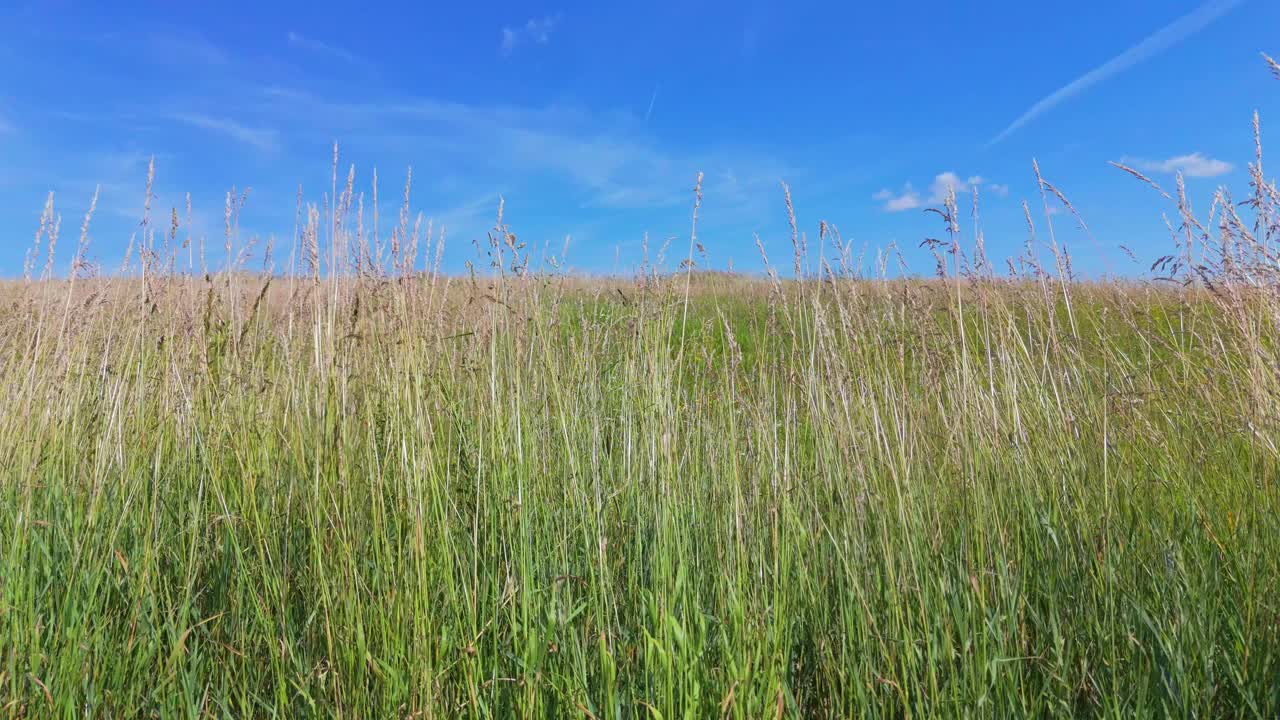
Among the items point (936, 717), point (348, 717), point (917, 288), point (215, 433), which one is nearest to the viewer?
point (936, 717)

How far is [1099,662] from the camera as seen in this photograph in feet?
5.71

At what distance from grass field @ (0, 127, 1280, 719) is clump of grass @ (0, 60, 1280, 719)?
0.02 m

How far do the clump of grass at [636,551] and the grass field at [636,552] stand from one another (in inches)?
0.6

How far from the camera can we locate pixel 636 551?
6.23ft

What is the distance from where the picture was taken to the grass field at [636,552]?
164 cm

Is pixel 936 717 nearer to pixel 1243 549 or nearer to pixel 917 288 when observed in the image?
pixel 1243 549

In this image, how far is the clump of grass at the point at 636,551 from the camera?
1.64m

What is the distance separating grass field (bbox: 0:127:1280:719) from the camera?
1.64 metres

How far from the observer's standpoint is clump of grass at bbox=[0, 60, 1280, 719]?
1.64 metres

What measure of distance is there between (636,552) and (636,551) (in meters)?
0.02

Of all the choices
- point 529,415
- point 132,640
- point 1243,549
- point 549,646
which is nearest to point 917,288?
point 1243,549

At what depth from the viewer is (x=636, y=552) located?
1.91m

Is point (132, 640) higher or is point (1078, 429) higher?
point (1078, 429)

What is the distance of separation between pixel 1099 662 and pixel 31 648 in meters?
2.70
